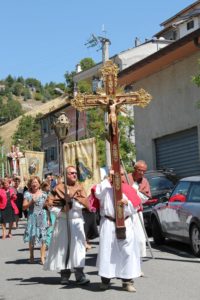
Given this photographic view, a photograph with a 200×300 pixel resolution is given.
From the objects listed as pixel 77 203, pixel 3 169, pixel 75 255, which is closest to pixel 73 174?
pixel 77 203

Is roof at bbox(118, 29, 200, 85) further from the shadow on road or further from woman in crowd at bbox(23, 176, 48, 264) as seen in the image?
the shadow on road

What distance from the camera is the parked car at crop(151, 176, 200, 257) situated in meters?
12.4

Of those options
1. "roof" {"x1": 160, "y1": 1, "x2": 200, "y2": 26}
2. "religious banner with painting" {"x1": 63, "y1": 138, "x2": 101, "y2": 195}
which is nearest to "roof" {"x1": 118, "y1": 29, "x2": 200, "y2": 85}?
"religious banner with painting" {"x1": 63, "y1": 138, "x2": 101, "y2": 195}

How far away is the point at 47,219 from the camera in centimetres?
1315

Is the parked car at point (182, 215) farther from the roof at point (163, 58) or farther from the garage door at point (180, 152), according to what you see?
the garage door at point (180, 152)

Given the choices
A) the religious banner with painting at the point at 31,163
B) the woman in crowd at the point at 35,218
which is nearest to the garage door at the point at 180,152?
the religious banner with painting at the point at 31,163

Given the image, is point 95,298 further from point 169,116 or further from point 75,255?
point 169,116

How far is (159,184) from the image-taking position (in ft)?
60.7

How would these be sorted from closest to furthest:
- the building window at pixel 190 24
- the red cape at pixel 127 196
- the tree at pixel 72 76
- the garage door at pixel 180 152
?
the red cape at pixel 127 196
the garage door at pixel 180 152
the tree at pixel 72 76
the building window at pixel 190 24

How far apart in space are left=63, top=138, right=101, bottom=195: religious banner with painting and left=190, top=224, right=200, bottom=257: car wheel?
22.2 feet

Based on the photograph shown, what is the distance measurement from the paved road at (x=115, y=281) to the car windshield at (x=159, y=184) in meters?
4.42

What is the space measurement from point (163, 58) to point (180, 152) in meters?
3.87

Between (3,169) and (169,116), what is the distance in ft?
235

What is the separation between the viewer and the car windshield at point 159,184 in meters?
18.3
